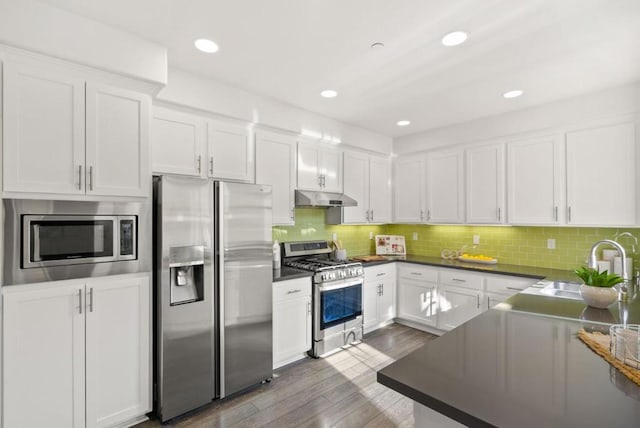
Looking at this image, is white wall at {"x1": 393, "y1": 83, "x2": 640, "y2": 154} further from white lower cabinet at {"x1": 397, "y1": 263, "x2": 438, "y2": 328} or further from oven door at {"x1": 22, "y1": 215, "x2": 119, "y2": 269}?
oven door at {"x1": 22, "y1": 215, "x2": 119, "y2": 269}

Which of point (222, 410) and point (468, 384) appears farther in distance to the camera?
point (222, 410)

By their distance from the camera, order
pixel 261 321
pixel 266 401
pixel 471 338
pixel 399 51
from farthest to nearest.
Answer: pixel 261 321 < pixel 266 401 < pixel 399 51 < pixel 471 338

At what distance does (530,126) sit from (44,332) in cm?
447

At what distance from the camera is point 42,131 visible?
189cm

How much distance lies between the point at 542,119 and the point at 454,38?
1907 mm

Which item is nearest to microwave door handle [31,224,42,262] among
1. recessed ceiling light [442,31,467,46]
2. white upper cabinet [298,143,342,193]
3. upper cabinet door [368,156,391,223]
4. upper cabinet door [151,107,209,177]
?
upper cabinet door [151,107,209,177]

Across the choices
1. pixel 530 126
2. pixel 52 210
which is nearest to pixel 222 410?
pixel 52 210

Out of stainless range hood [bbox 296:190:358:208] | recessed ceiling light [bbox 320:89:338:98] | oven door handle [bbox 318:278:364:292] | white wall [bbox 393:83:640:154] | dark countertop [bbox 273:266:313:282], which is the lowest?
oven door handle [bbox 318:278:364:292]

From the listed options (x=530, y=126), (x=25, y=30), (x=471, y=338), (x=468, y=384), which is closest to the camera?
(x=468, y=384)

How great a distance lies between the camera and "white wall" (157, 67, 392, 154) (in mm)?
2658

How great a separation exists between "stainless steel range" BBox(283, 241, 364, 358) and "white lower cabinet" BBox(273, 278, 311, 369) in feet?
0.35

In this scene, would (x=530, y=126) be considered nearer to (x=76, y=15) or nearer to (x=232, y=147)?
(x=232, y=147)

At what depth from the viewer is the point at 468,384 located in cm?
105

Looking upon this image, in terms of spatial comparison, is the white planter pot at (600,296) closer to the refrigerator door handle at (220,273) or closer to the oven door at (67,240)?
the refrigerator door handle at (220,273)
